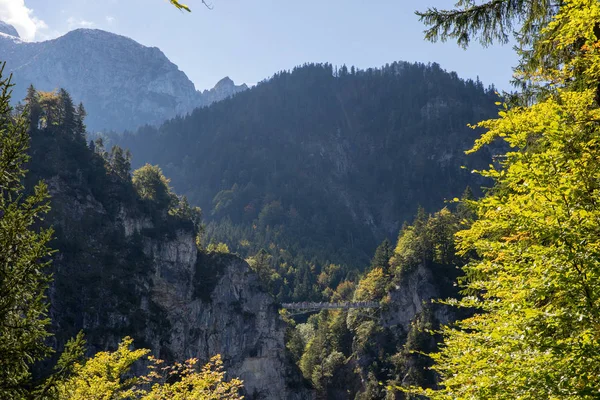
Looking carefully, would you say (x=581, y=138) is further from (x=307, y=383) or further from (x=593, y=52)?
(x=307, y=383)

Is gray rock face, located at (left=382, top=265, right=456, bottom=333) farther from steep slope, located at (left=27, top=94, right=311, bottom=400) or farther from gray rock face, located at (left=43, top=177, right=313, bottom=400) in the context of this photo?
steep slope, located at (left=27, top=94, right=311, bottom=400)

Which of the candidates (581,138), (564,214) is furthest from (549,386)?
(581,138)

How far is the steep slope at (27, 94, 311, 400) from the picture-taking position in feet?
148

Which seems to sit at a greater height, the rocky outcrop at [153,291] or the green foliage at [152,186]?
the green foliage at [152,186]

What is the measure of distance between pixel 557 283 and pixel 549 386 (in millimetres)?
1330

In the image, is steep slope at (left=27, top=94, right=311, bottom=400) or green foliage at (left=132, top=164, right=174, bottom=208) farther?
green foliage at (left=132, top=164, right=174, bottom=208)

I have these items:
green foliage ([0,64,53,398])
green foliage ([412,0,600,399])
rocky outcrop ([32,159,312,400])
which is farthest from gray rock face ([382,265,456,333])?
green foliage ([0,64,53,398])

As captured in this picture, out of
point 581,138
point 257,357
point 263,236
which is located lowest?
point 257,357

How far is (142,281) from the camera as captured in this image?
51188 mm

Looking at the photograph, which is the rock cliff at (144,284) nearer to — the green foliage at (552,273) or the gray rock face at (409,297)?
the gray rock face at (409,297)

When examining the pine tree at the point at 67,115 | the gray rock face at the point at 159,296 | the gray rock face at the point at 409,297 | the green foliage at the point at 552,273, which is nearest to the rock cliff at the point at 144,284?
the gray rock face at the point at 159,296

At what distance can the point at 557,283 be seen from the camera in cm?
589

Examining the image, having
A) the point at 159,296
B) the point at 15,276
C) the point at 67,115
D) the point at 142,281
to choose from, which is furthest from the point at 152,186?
the point at 15,276

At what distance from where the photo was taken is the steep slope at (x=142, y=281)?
4500 centimetres
